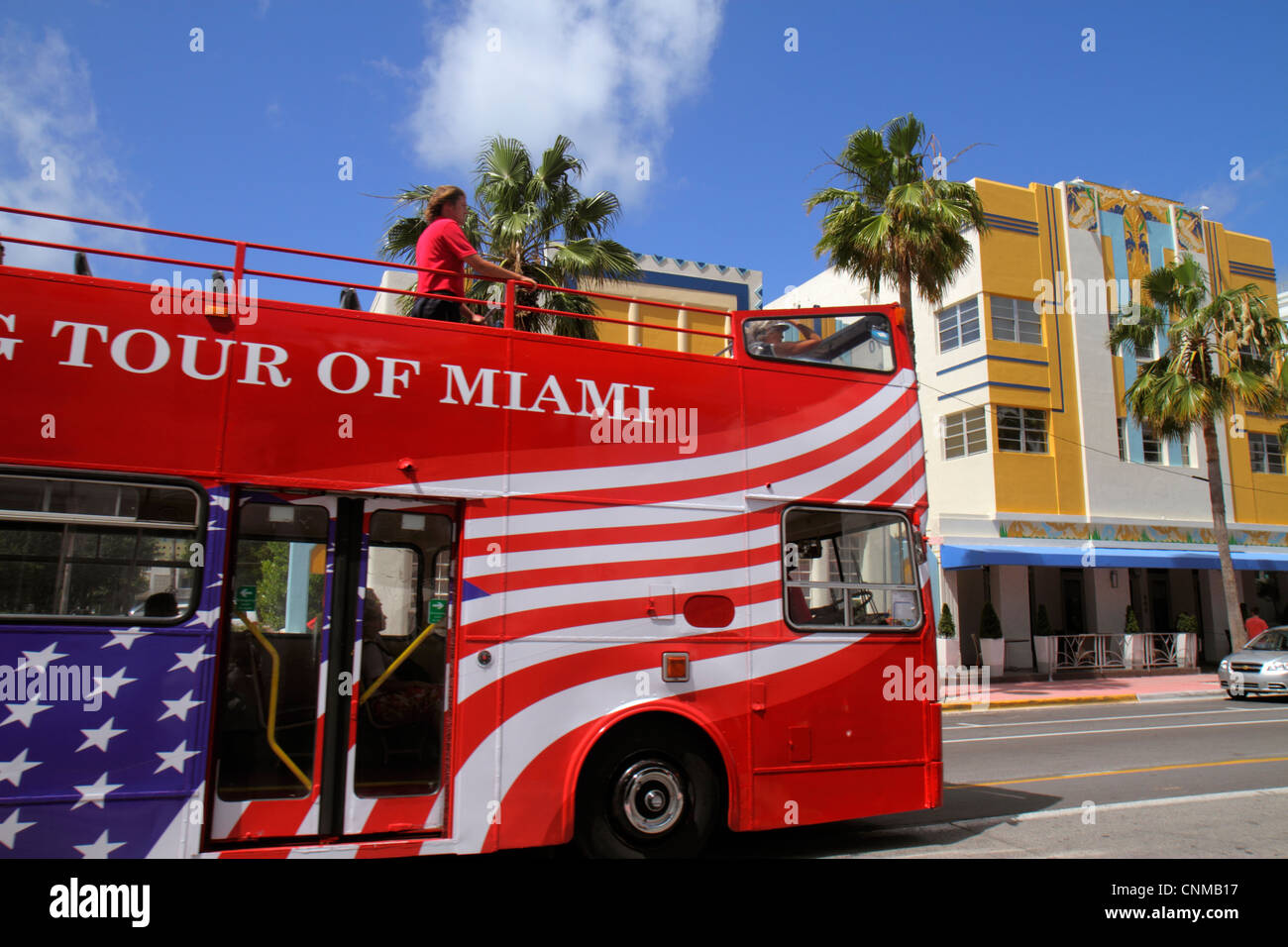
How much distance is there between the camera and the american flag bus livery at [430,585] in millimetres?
4676

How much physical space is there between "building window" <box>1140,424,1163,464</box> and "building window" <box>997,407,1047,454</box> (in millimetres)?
3970

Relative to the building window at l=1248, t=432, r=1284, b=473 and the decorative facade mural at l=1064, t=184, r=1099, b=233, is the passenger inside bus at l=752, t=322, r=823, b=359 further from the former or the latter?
the building window at l=1248, t=432, r=1284, b=473

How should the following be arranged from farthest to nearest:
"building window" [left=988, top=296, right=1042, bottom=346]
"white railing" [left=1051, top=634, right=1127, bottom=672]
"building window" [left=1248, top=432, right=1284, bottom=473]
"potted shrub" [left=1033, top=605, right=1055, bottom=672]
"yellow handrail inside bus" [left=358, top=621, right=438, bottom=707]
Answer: "building window" [left=1248, top=432, right=1284, bottom=473] → "building window" [left=988, top=296, right=1042, bottom=346] → "white railing" [left=1051, top=634, right=1127, bottom=672] → "potted shrub" [left=1033, top=605, right=1055, bottom=672] → "yellow handrail inside bus" [left=358, top=621, right=438, bottom=707]

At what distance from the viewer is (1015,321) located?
2500 cm

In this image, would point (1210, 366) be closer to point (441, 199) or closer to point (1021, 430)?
point (1021, 430)

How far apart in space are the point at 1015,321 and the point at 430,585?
76.6ft

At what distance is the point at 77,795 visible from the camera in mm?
4523

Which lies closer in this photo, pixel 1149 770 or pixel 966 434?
pixel 1149 770

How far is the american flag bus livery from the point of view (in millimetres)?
4676

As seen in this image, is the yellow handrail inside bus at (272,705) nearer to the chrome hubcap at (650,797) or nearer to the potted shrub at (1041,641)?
the chrome hubcap at (650,797)
